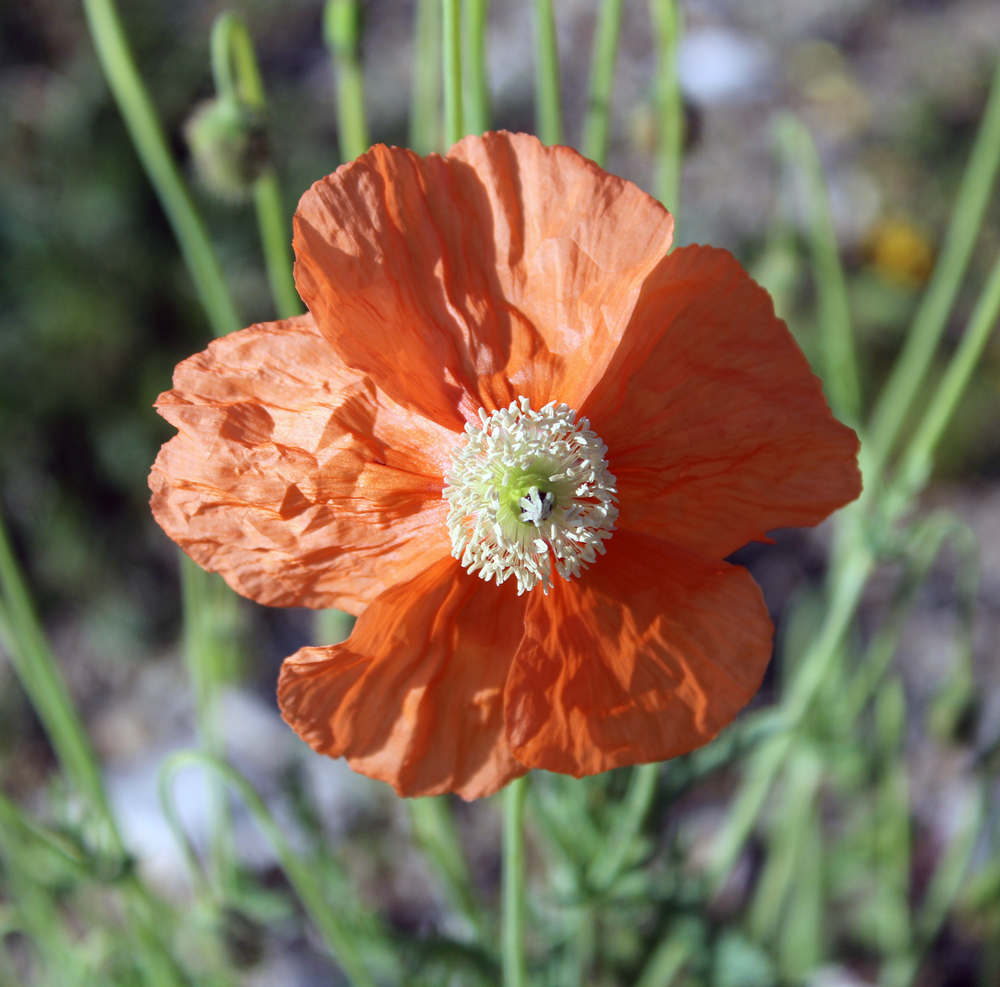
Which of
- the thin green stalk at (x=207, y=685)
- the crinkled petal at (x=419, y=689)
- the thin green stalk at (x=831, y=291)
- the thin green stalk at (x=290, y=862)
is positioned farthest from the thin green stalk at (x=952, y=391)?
Answer: the thin green stalk at (x=207, y=685)

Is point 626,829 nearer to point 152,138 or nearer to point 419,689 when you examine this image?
point 419,689

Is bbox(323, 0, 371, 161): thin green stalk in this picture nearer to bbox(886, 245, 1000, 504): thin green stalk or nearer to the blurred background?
bbox(886, 245, 1000, 504): thin green stalk

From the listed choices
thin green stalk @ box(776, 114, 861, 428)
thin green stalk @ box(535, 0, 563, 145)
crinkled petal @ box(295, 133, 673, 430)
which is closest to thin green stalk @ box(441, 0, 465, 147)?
crinkled petal @ box(295, 133, 673, 430)

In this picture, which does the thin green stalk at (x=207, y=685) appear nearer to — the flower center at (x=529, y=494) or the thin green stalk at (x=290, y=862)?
the thin green stalk at (x=290, y=862)

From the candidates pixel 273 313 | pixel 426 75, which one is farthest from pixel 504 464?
pixel 273 313

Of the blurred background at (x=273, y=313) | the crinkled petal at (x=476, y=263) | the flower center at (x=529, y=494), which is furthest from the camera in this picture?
the blurred background at (x=273, y=313)

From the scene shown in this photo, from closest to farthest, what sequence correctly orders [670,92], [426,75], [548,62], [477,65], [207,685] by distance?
[477,65], [548,62], [670,92], [426,75], [207,685]
